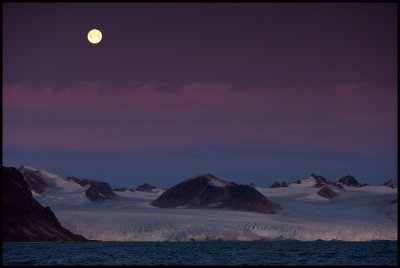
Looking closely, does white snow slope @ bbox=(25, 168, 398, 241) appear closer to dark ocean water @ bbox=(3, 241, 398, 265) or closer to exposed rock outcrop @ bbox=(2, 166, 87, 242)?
exposed rock outcrop @ bbox=(2, 166, 87, 242)

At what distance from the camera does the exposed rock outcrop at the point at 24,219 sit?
136 metres

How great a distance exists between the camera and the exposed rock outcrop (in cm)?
13588

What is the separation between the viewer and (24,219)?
14312 centimetres

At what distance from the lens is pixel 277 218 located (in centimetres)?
18238

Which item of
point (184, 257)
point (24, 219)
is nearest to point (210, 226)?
point (24, 219)

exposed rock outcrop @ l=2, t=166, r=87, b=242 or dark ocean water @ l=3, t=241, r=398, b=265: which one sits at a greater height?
exposed rock outcrop @ l=2, t=166, r=87, b=242

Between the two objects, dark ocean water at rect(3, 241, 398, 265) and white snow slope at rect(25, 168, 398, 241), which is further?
white snow slope at rect(25, 168, 398, 241)

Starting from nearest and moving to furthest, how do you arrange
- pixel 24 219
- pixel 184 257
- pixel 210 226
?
pixel 184 257
pixel 24 219
pixel 210 226

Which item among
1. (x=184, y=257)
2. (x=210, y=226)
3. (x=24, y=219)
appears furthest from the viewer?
(x=210, y=226)

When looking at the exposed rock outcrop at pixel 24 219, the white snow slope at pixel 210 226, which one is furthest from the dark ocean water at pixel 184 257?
the white snow slope at pixel 210 226

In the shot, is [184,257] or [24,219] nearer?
[184,257]

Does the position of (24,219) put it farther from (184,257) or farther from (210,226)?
(184,257)

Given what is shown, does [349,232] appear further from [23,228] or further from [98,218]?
[23,228]

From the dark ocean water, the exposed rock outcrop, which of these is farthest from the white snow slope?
the dark ocean water
